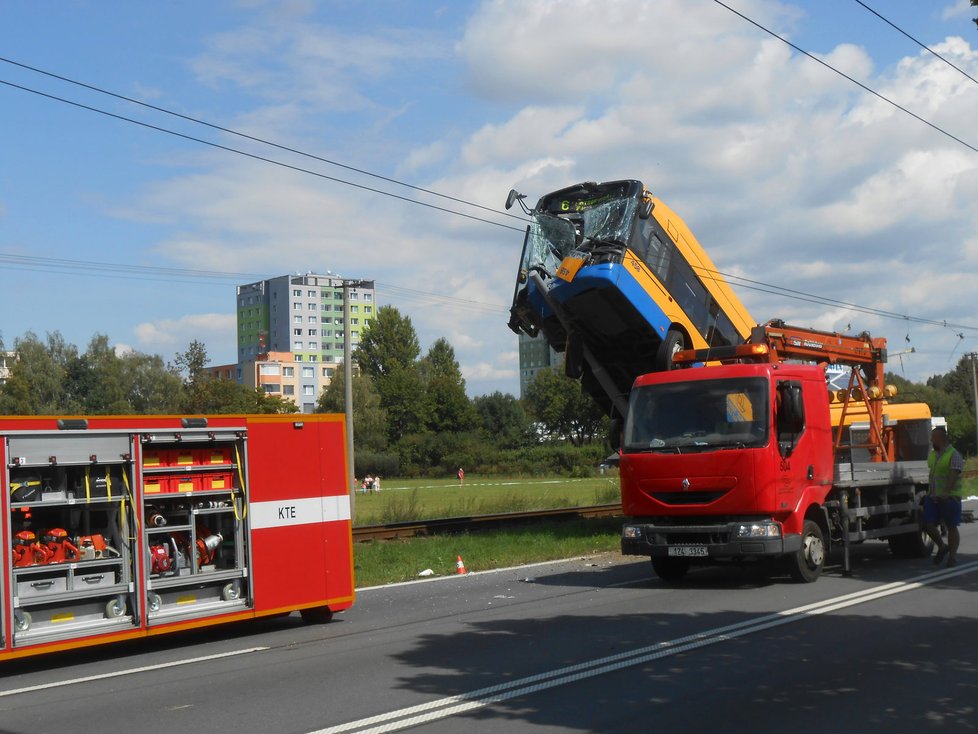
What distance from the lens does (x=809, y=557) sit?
12.7 m

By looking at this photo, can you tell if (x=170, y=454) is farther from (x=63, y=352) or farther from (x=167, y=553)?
(x=63, y=352)

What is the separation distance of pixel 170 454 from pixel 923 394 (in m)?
75.9

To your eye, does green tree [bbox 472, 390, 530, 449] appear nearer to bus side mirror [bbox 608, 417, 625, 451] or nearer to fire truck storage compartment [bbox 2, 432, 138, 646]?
bus side mirror [bbox 608, 417, 625, 451]

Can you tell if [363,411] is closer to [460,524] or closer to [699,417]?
[460,524]

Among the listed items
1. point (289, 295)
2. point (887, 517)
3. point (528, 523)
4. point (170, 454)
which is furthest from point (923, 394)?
point (289, 295)

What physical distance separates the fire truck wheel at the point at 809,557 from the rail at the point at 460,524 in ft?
33.8

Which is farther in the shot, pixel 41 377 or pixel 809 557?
pixel 41 377

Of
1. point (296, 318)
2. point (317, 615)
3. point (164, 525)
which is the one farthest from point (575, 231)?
point (296, 318)

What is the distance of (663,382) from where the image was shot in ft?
42.8

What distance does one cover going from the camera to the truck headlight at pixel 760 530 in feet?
39.3

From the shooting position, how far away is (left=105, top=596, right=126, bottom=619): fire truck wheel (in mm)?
9359

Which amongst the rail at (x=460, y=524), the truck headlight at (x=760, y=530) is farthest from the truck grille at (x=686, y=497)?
the rail at (x=460, y=524)

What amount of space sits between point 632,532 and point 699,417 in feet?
5.45

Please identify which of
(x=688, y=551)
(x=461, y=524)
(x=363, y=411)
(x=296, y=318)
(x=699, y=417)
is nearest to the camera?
(x=688, y=551)
